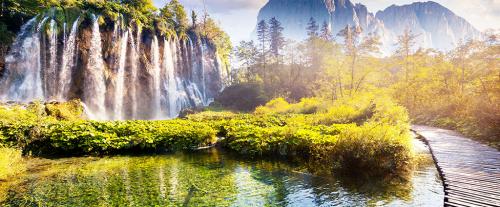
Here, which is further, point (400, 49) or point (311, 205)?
point (400, 49)

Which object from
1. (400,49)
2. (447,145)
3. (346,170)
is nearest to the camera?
(346,170)

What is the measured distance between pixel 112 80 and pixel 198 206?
30.4 m

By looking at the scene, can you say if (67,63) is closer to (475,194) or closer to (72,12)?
(72,12)

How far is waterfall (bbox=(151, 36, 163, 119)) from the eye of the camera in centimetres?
3950

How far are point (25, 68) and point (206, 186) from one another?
27.0 metres

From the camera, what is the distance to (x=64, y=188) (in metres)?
8.06

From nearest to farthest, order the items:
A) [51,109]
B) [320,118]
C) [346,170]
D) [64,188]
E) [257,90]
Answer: [64,188], [346,170], [51,109], [320,118], [257,90]

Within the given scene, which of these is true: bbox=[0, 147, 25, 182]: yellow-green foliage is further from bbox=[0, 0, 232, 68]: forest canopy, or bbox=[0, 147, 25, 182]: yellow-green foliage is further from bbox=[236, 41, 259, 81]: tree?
bbox=[236, 41, 259, 81]: tree

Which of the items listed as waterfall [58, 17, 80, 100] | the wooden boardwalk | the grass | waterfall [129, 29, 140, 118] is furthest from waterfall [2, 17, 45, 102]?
the wooden boardwalk

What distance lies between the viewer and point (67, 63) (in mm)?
29828

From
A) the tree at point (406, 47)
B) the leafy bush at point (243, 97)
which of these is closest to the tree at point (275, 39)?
the leafy bush at point (243, 97)

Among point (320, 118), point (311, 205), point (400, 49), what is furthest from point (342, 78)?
point (311, 205)

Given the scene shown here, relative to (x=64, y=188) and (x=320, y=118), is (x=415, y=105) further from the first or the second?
(x=64, y=188)

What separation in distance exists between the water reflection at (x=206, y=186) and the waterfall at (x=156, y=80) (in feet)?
93.6
